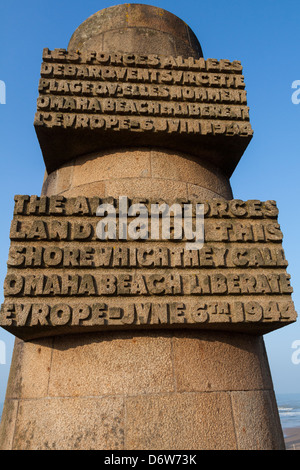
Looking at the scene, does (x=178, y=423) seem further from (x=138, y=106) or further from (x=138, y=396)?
(x=138, y=106)

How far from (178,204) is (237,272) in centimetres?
112

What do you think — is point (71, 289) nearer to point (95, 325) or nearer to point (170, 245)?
point (95, 325)

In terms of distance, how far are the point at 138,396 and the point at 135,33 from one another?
592cm

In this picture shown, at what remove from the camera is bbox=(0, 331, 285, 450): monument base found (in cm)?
349

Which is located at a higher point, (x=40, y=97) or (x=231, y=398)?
(x=40, y=97)

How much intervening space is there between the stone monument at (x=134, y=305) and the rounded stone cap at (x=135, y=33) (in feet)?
5.26

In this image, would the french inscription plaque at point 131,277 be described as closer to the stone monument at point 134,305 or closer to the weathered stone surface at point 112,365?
the stone monument at point 134,305

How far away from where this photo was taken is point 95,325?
3648mm

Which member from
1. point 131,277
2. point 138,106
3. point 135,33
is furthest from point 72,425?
point 135,33

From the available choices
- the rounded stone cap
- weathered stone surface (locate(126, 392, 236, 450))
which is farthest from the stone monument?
the rounded stone cap

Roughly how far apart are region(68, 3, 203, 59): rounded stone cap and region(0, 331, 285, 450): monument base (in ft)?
16.3

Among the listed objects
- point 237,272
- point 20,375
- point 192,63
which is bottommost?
point 20,375
